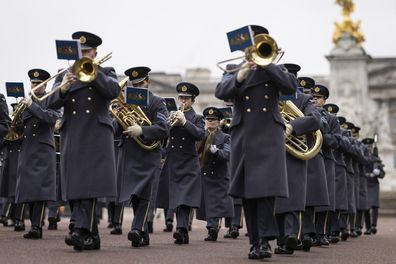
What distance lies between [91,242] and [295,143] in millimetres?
2784

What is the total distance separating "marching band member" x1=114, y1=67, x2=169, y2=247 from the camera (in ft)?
43.1

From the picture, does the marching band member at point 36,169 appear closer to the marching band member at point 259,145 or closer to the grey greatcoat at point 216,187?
the grey greatcoat at point 216,187

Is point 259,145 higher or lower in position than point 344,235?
higher

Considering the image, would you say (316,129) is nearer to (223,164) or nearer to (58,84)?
(58,84)

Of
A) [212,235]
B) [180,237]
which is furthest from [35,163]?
[212,235]

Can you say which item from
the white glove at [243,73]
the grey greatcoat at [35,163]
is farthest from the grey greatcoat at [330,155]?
the white glove at [243,73]

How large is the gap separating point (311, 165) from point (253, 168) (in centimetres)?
290

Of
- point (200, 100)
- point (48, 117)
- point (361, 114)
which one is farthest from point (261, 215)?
point (200, 100)

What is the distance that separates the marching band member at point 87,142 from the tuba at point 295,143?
219 centimetres

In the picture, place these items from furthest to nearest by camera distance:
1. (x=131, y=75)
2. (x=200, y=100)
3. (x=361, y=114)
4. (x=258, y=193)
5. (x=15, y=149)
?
1. (x=200, y=100)
2. (x=361, y=114)
3. (x=15, y=149)
4. (x=131, y=75)
5. (x=258, y=193)

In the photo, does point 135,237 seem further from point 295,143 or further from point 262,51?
point 262,51

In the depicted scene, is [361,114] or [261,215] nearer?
[261,215]

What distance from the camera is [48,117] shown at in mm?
14297

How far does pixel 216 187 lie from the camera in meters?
17.6
